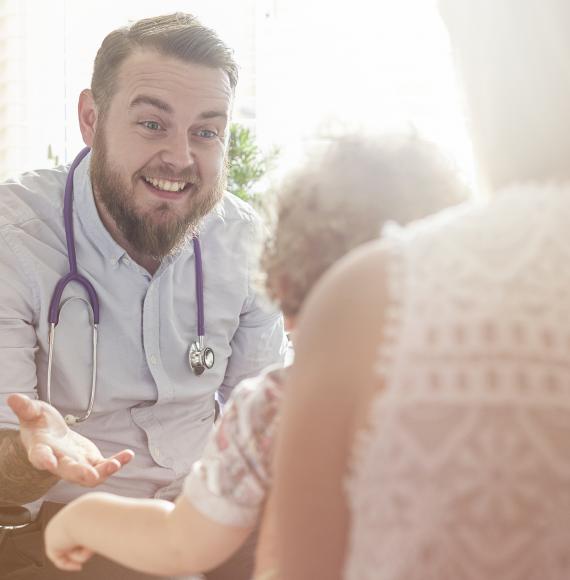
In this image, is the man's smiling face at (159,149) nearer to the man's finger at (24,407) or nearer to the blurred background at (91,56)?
the man's finger at (24,407)

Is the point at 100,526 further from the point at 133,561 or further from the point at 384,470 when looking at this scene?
the point at 384,470

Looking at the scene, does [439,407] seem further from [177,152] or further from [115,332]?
[177,152]

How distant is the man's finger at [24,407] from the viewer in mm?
1262

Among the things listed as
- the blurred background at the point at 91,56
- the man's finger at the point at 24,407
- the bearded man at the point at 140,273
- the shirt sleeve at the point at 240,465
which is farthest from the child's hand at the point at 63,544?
the blurred background at the point at 91,56

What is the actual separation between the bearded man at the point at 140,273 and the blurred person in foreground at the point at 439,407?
3.64 ft

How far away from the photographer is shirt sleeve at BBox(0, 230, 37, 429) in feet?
5.47

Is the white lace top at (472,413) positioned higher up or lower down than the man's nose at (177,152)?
lower down

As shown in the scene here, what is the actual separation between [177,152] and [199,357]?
1.58 feet

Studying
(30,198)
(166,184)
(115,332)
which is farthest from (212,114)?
(115,332)

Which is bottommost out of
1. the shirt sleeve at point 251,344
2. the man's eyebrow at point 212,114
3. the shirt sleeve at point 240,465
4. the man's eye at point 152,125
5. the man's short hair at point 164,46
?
the shirt sleeve at point 251,344

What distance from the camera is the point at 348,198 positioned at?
28.1 inches

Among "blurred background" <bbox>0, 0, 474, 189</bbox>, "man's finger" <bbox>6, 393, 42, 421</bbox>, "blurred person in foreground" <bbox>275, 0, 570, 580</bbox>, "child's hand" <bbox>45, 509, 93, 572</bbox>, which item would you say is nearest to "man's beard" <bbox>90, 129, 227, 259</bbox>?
"man's finger" <bbox>6, 393, 42, 421</bbox>

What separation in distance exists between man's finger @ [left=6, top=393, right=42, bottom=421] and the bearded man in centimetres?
28

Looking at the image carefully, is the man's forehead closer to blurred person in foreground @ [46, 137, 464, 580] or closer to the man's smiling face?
the man's smiling face
